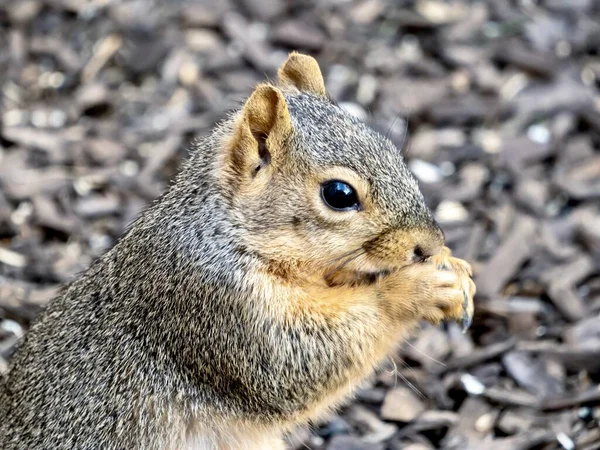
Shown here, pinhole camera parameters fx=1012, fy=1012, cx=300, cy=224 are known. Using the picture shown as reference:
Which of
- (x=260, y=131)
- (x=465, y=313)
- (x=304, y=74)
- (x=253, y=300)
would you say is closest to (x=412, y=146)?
(x=304, y=74)

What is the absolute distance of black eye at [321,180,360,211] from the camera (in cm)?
306

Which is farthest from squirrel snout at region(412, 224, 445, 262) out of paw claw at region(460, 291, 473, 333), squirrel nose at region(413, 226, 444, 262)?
paw claw at region(460, 291, 473, 333)

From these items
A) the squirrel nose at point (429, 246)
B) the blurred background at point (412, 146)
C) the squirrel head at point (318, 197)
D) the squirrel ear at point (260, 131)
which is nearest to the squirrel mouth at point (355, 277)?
the squirrel head at point (318, 197)

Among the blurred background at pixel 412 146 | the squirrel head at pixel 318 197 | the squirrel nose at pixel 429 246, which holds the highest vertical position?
the squirrel head at pixel 318 197

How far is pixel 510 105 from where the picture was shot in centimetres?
577

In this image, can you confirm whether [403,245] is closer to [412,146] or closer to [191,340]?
[191,340]

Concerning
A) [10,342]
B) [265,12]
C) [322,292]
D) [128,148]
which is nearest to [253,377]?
[322,292]

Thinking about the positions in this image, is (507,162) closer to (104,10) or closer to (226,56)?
(226,56)

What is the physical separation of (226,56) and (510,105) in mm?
1679

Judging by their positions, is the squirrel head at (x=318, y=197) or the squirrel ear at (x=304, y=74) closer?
the squirrel head at (x=318, y=197)

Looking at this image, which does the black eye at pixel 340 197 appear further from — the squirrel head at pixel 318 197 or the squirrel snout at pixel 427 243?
the squirrel snout at pixel 427 243

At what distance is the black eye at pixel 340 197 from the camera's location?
3.06 metres

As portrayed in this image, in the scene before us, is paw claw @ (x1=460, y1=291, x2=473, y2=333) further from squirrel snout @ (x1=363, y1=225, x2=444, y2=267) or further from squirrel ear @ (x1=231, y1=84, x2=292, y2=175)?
squirrel ear @ (x1=231, y1=84, x2=292, y2=175)

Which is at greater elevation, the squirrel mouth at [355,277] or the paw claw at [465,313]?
the squirrel mouth at [355,277]
